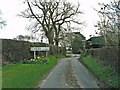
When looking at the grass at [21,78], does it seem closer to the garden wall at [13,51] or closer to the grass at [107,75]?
the grass at [107,75]

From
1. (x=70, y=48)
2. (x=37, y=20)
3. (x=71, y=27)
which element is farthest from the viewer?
(x=70, y=48)

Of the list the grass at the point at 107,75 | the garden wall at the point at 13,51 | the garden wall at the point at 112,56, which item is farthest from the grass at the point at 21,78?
the garden wall at the point at 13,51

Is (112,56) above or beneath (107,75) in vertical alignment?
above

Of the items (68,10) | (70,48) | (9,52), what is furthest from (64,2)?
(9,52)

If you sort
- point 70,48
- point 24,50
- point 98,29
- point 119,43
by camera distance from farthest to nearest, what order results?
point 70,48, point 24,50, point 98,29, point 119,43

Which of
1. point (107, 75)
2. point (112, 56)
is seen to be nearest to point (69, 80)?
point (107, 75)

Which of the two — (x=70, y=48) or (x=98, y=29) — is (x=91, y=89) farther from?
(x=70, y=48)

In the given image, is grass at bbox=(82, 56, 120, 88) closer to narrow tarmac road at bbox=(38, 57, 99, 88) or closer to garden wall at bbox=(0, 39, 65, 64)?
narrow tarmac road at bbox=(38, 57, 99, 88)

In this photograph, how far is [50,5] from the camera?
212 feet

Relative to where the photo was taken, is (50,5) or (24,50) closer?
(24,50)

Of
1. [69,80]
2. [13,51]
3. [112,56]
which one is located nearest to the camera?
[69,80]

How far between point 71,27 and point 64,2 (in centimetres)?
577

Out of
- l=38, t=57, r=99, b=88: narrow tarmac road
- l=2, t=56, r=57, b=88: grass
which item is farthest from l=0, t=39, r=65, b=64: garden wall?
l=38, t=57, r=99, b=88: narrow tarmac road

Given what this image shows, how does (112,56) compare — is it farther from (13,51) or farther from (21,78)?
(13,51)
